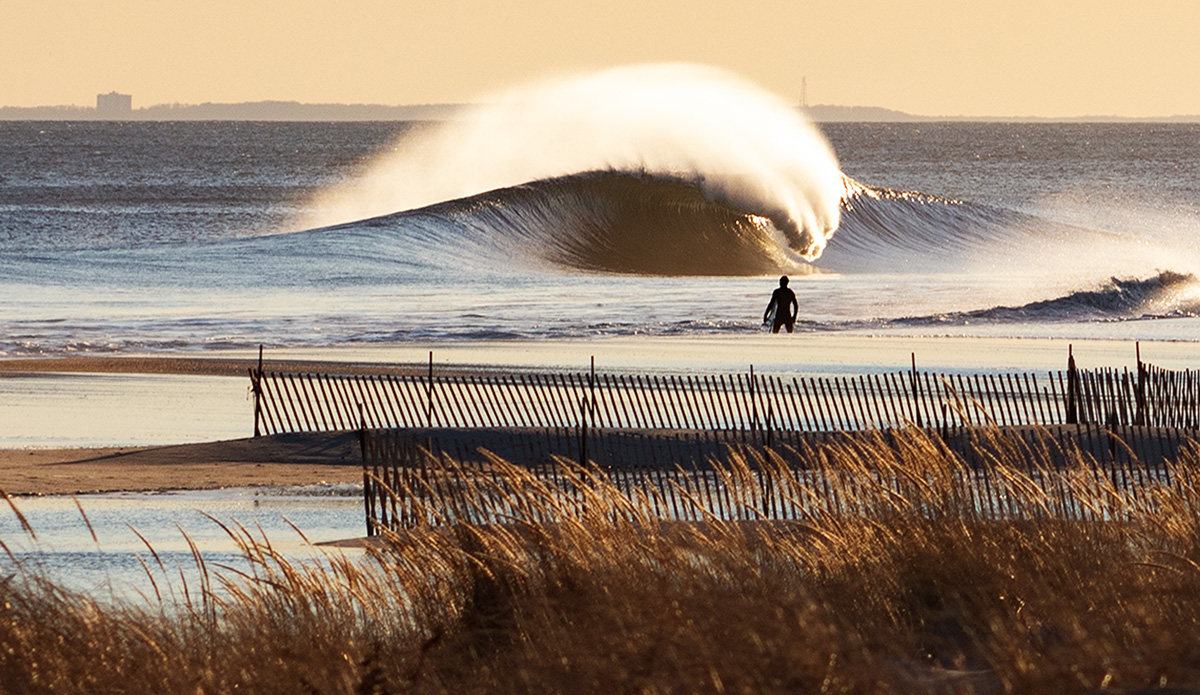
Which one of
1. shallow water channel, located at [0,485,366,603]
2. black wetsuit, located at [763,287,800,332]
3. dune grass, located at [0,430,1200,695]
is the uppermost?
black wetsuit, located at [763,287,800,332]

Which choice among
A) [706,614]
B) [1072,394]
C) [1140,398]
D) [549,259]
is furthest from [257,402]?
[549,259]

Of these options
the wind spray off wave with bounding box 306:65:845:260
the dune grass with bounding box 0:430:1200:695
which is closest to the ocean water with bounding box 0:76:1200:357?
the wind spray off wave with bounding box 306:65:845:260

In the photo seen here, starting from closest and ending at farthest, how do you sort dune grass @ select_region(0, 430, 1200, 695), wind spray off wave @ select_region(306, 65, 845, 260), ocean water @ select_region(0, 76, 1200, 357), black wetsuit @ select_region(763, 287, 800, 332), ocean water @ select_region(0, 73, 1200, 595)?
dune grass @ select_region(0, 430, 1200, 695)
black wetsuit @ select_region(763, 287, 800, 332)
ocean water @ select_region(0, 73, 1200, 595)
ocean water @ select_region(0, 76, 1200, 357)
wind spray off wave @ select_region(306, 65, 845, 260)

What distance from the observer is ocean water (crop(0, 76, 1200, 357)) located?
111ft

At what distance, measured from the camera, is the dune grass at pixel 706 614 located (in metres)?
Result: 6.20

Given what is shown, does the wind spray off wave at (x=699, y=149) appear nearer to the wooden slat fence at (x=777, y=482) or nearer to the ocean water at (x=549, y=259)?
the ocean water at (x=549, y=259)

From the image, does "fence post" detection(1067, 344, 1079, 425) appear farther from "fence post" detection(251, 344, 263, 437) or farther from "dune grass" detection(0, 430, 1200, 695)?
"dune grass" detection(0, 430, 1200, 695)

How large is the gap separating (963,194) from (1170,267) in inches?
2458

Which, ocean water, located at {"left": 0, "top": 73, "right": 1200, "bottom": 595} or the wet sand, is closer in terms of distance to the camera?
the wet sand

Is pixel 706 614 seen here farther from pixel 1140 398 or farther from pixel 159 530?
pixel 1140 398

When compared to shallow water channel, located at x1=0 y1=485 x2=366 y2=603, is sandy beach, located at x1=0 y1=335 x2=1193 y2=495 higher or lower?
higher

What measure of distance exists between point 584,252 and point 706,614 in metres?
46.8

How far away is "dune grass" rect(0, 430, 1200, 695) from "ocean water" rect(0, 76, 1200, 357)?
21750 mm

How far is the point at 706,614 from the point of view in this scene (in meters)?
6.61
